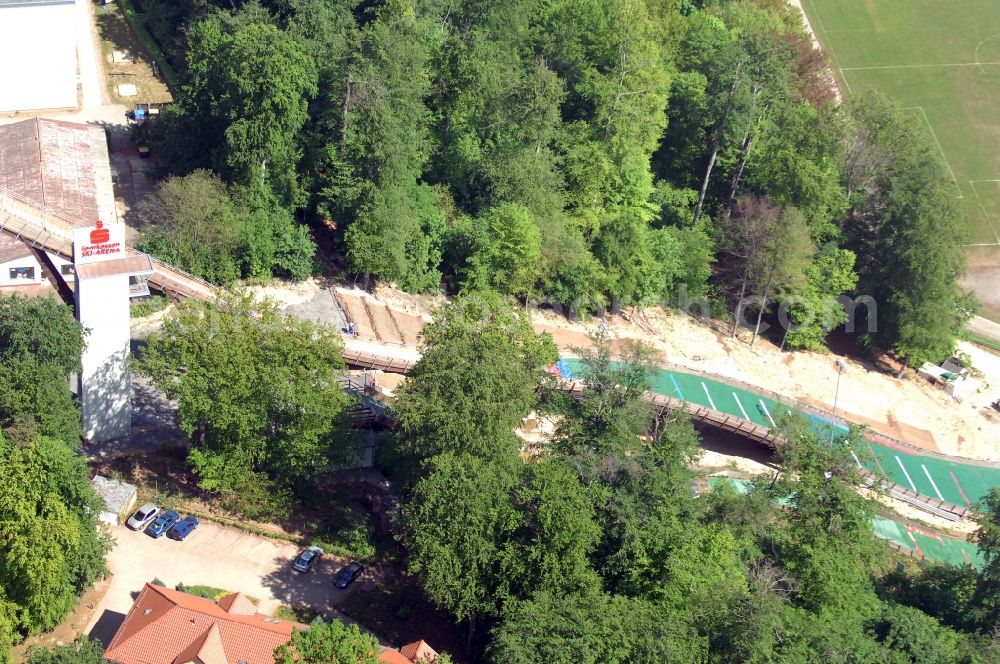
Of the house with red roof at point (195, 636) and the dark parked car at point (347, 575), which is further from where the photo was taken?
the dark parked car at point (347, 575)

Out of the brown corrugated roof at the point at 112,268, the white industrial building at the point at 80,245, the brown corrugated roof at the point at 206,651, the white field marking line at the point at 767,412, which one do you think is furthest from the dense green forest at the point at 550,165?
the brown corrugated roof at the point at 206,651

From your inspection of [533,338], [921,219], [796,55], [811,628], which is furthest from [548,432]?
[796,55]

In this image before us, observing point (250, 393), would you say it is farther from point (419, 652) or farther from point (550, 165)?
point (550, 165)

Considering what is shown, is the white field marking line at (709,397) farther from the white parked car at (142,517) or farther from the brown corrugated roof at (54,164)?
the brown corrugated roof at (54,164)

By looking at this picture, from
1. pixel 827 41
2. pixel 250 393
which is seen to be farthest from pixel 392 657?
pixel 827 41

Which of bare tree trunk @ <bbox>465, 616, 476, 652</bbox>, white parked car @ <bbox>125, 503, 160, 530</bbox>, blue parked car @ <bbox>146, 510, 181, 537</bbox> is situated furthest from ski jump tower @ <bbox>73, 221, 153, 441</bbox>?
bare tree trunk @ <bbox>465, 616, 476, 652</bbox>

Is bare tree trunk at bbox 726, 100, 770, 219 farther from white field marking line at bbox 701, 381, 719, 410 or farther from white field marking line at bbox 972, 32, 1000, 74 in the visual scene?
white field marking line at bbox 972, 32, 1000, 74

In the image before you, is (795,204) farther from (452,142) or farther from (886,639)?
(886,639)
